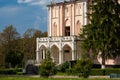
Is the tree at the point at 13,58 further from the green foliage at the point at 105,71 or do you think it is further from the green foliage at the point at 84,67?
the green foliage at the point at 84,67

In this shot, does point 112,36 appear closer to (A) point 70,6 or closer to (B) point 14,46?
(A) point 70,6

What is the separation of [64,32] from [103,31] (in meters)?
21.3

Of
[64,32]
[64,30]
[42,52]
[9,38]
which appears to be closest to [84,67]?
[42,52]

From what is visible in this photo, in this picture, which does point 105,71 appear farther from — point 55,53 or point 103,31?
point 55,53

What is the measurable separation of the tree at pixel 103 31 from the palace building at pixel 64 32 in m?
9.11

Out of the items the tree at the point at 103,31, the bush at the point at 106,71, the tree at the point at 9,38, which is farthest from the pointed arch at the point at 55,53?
the bush at the point at 106,71

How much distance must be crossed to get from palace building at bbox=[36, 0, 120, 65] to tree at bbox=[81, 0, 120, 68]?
29.9 feet

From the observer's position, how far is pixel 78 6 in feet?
249

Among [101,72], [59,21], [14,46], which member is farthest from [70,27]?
[101,72]

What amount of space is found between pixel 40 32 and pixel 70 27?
A: 26565mm

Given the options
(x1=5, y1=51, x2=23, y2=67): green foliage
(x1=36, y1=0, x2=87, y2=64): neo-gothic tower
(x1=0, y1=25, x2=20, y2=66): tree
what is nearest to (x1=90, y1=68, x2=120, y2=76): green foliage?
(x1=36, y1=0, x2=87, y2=64): neo-gothic tower

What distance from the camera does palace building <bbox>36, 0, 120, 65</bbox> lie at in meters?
70.2

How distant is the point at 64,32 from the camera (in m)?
78.9

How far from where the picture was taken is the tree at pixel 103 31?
5781cm
